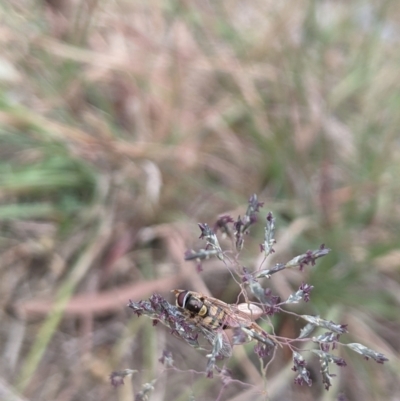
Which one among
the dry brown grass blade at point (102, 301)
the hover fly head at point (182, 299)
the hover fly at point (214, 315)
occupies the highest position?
the dry brown grass blade at point (102, 301)

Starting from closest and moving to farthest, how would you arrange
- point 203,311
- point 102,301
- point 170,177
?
1. point 203,311
2. point 102,301
3. point 170,177

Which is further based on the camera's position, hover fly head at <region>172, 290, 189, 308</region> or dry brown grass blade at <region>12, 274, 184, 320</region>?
dry brown grass blade at <region>12, 274, 184, 320</region>

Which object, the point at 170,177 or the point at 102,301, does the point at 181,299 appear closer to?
the point at 102,301

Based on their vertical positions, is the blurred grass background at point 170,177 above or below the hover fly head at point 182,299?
above

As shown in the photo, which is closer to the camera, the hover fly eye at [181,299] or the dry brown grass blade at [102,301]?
the hover fly eye at [181,299]

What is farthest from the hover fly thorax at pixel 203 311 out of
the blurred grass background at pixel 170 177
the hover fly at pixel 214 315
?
the blurred grass background at pixel 170 177

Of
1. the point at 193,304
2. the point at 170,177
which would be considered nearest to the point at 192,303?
the point at 193,304

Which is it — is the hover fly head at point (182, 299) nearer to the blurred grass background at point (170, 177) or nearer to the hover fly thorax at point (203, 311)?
the hover fly thorax at point (203, 311)

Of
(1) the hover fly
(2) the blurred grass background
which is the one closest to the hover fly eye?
(1) the hover fly

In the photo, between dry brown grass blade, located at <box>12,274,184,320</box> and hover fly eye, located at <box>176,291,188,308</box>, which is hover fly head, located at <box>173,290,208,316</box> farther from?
dry brown grass blade, located at <box>12,274,184,320</box>

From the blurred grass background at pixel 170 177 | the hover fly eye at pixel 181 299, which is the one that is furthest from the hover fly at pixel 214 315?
the blurred grass background at pixel 170 177
